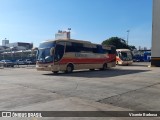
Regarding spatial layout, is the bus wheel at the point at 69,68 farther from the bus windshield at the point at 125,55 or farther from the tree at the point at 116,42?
the tree at the point at 116,42

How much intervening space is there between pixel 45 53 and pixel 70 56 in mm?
2588

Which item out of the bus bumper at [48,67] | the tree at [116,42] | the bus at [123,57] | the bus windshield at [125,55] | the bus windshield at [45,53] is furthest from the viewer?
the tree at [116,42]

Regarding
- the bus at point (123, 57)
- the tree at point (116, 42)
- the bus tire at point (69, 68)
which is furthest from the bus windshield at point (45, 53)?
the tree at point (116, 42)

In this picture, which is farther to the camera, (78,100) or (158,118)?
(78,100)

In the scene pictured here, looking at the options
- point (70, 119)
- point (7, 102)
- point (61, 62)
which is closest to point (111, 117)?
point (70, 119)

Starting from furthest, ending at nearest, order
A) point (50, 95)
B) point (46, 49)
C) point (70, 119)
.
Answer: point (46, 49)
point (50, 95)
point (70, 119)

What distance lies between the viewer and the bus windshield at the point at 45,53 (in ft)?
73.5

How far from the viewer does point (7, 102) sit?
9.48m

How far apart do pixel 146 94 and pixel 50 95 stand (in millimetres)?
4083

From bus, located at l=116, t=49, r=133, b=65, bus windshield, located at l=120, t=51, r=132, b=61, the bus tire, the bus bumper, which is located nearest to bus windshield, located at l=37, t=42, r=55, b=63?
the bus bumper

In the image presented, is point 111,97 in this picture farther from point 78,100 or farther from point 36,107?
point 36,107

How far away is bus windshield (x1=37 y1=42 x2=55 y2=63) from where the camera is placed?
22.4 metres

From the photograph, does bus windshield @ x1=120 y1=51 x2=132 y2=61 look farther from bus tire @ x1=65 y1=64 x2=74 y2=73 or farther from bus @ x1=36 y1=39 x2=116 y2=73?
bus tire @ x1=65 y1=64 x2=74 y2=73

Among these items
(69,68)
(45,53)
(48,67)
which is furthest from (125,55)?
(48,67)
